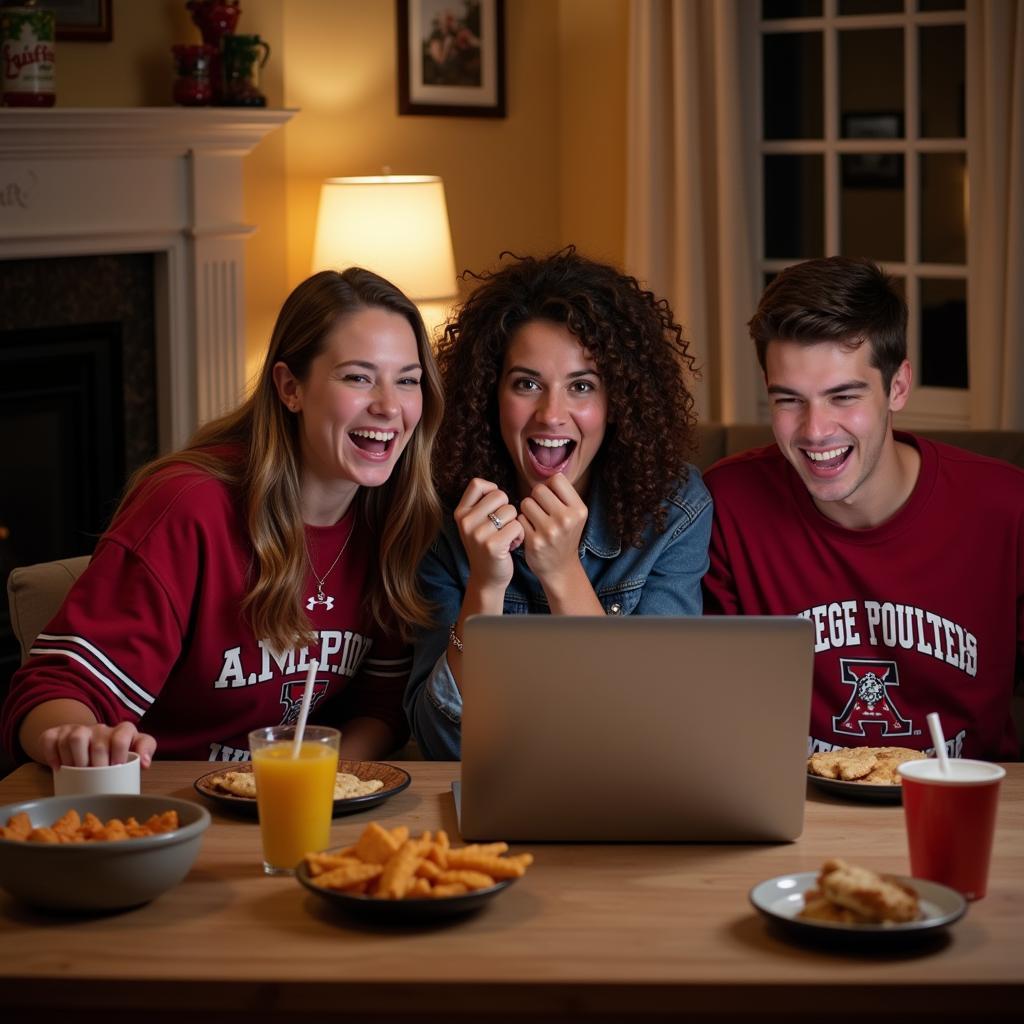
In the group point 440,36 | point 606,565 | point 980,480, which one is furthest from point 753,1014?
point 440,36

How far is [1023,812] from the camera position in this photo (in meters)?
1.66

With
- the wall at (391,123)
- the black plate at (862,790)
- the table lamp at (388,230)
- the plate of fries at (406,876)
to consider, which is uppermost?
the wall at (391,123)

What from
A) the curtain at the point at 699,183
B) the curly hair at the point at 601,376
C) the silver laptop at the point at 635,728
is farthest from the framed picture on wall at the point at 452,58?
the silver laptop at the point at 635,728

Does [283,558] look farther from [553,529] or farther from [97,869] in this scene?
[97,869]

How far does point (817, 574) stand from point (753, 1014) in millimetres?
1042

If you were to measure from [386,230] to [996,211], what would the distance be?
1.66 meters

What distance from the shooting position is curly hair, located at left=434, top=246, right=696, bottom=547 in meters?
2.22

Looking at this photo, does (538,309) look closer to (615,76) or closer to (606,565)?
(606,565)

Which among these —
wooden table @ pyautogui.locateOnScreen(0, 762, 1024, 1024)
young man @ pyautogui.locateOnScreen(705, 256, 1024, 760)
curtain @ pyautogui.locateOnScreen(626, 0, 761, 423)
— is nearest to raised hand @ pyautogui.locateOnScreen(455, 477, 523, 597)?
young man @ pyautogui.locateOnScreen(705, 256, 1024, 760)

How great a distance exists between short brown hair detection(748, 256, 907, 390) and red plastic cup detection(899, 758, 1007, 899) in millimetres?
946

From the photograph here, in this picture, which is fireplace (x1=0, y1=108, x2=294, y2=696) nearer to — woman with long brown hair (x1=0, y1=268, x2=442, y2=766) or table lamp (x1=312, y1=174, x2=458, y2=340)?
table lamp (x1=312, y1=174, x2=458, y2=340)

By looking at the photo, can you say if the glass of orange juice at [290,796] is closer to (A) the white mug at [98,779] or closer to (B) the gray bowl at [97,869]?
(B) the gray bowl at [97,869]

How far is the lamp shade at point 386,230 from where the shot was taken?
4.38m

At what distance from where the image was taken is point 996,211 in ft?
13.8
